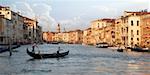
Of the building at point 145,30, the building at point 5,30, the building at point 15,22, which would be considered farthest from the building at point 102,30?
the building at point 145,30

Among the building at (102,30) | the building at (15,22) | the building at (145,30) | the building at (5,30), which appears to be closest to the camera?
the building at (145,30)

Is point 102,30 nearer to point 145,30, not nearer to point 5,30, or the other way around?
point 5,30

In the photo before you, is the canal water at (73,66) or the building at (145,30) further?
the building at (145,30)

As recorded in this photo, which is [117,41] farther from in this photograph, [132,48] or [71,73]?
[71,73]

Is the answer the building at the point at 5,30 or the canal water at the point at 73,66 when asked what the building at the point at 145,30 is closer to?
the building at the point at 5,30

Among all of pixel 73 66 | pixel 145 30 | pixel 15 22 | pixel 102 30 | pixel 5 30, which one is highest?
pixel 15 22

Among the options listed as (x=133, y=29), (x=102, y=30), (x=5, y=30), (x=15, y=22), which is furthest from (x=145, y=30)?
(x=102, y=30)

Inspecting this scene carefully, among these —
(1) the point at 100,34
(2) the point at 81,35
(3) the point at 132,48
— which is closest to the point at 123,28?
(3) the point at 132,48

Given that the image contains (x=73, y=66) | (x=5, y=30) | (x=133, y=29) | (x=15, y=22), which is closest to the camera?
(x=73, y=66)

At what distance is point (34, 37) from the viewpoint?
12775cm

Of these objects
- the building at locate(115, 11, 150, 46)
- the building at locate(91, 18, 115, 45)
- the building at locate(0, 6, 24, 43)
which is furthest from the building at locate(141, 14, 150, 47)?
the building at locate(0, 6, 24, 43)

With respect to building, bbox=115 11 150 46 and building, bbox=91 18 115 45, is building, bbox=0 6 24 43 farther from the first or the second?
building, bbox=115 11 150 46

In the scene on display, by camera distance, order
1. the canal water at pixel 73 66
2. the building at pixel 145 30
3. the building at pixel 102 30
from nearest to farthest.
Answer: the canal water at pixel 73 66 < the building at pixel 145 30 < the building at pixel 102 30

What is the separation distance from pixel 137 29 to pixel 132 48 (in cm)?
917
